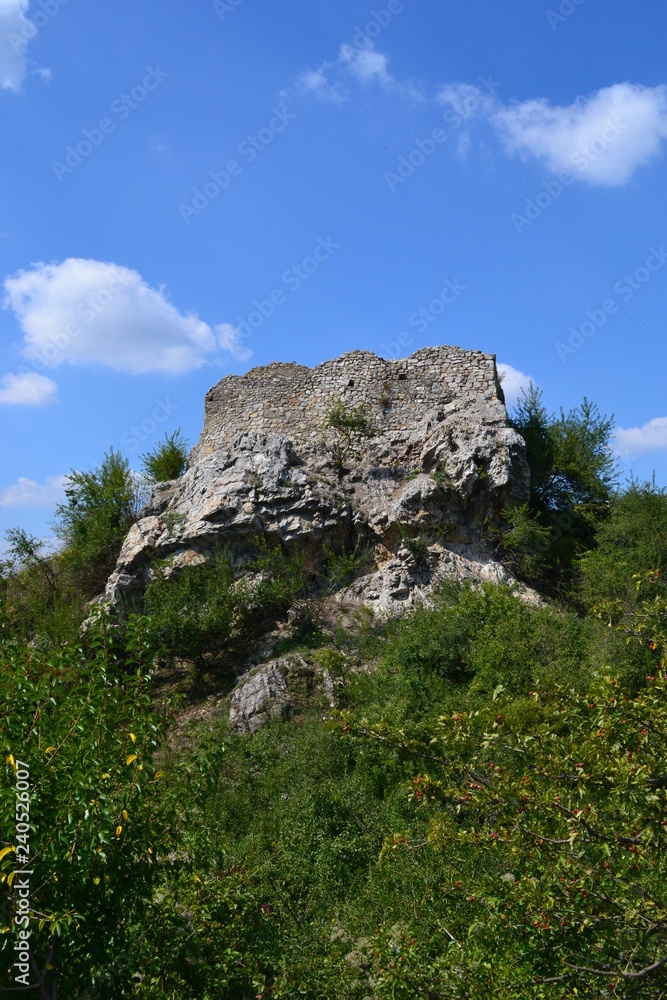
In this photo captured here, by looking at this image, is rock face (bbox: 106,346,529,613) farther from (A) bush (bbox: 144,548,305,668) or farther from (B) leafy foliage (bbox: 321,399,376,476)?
(A) bush (bbox: 144,548,305,668)

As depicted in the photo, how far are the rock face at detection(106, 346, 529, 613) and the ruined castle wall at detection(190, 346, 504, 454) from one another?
3cm

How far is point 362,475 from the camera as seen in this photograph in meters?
19.2

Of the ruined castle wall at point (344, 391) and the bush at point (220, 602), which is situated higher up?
the ruined castle wall at point (344, 391)

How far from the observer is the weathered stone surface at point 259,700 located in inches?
560

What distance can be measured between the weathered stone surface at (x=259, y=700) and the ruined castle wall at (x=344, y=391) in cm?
694

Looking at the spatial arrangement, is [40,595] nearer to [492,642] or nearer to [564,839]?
[492,642]

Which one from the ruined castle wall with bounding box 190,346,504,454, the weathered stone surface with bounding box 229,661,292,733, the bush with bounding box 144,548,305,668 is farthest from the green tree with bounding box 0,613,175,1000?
the ruined castle wall with bounding box 190,346,504,454

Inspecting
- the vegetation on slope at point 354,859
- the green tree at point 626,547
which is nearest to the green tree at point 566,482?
the green tree at point 626,547

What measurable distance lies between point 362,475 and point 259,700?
22.6ft

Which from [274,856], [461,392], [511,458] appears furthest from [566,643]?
[461,392]

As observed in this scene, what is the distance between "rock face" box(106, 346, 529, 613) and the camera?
1752 cm

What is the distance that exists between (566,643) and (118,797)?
404 inches

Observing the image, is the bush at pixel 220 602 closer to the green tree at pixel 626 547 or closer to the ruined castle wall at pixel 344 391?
the ruined castle wall at pixel 344 391

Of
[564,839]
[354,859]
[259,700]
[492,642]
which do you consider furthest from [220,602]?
[564,839]
